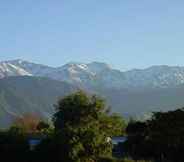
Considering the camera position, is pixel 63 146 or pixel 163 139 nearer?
pixel 163 139

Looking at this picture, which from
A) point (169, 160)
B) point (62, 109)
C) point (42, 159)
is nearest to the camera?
point (169, 160)

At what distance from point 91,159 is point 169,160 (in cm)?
781

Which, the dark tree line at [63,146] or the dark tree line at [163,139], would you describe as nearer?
the dark tree line at [163,139]

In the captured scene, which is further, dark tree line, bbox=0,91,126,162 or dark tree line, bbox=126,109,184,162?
dark tree line, bbox=0,91,126,162

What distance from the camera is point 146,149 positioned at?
6366 cm

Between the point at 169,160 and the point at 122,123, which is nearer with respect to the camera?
the point at 169,160

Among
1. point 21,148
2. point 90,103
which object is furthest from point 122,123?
Answer: point 21,148

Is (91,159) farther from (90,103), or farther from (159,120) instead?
(90,103)

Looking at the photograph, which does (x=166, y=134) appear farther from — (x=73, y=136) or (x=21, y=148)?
(x=21, y=148)

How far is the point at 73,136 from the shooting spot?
61.1 metres

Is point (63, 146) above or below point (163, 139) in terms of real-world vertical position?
below

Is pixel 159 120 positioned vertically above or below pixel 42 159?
above

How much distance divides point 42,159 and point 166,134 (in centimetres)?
1404

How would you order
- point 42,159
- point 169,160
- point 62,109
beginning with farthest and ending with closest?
1. point 62,109
2. point 42,159
3. point 169,160
